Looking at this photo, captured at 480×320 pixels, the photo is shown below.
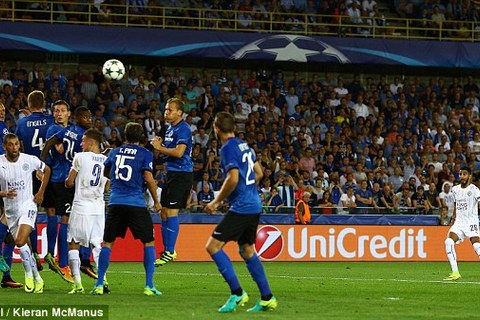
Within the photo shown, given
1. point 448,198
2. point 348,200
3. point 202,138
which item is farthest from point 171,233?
point 448,198

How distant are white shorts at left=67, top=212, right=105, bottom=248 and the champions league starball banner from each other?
16698mm

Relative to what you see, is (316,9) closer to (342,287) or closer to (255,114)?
(255,114)

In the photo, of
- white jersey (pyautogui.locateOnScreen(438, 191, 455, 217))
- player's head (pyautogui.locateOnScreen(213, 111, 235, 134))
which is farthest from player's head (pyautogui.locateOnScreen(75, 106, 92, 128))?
white jersey (pyautogui.locateOnScreen(438, 191, 455, 217))

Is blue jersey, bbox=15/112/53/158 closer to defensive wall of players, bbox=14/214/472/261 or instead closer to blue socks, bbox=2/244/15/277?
blue socks, bbox=2/244/15/277

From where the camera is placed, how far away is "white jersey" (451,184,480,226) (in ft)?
67.3

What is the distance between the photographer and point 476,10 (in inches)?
1513

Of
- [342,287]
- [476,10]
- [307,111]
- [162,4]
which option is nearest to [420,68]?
[476,10]

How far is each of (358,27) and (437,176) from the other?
20.8ft

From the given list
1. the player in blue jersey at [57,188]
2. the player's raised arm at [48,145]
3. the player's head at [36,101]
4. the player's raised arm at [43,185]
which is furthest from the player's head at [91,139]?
the player's head at [36,101]

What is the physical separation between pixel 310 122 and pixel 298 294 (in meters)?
18.2

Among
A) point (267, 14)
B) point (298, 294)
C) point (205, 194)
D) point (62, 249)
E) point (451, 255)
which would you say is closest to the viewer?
point (298, 294)

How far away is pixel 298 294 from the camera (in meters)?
15.2

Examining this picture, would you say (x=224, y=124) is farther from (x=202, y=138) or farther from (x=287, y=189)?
(x=202, y=138)

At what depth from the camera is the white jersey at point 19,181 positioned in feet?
47.2
